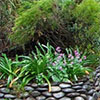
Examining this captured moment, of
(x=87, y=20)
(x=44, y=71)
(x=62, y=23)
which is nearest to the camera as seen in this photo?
(x=44, y=71)

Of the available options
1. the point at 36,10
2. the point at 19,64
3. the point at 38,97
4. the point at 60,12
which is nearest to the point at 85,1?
the point at 60,12

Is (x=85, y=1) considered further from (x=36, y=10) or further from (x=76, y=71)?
(x=76, y=71)

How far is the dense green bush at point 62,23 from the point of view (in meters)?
4.55

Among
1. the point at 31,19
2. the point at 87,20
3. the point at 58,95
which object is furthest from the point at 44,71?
the point at 87,20

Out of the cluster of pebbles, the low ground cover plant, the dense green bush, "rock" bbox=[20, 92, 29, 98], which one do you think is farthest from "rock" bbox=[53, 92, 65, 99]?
the dense green bush

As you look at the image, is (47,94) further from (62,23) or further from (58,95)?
(62,23)

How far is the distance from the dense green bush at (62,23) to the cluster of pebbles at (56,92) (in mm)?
1165

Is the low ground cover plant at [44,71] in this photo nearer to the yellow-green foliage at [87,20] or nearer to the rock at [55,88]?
the rock at [55,88]

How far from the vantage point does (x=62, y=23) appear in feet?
15.5

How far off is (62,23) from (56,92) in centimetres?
164

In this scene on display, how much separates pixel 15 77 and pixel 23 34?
3.57ft

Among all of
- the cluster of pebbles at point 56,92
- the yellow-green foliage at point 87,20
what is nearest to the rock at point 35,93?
the cluster of pebbles at point 56,92

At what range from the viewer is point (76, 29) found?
465 centimetres

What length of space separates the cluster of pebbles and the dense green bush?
3.82 feet
